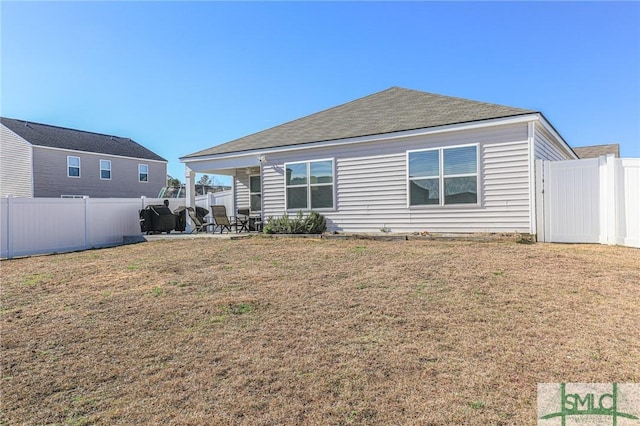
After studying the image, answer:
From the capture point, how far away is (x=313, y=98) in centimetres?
1806

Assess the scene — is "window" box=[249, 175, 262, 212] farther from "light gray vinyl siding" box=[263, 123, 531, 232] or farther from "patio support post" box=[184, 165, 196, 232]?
"patio support post" box=[184, 165, 196, 232]

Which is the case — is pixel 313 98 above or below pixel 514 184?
above

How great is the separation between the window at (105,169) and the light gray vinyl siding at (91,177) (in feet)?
0.63

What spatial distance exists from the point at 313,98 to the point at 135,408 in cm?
1707

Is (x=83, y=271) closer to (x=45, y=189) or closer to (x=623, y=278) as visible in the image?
(x=623, y=278)

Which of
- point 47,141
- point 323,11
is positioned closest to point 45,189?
point 47,141

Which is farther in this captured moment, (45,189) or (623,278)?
(45,189)

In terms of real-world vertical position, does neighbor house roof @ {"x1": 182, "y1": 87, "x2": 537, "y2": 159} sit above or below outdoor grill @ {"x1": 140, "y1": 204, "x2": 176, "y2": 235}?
above

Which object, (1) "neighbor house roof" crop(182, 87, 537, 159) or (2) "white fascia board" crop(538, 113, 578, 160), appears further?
(1) "neighbor house roof" crop(182, 87, 537, 159)

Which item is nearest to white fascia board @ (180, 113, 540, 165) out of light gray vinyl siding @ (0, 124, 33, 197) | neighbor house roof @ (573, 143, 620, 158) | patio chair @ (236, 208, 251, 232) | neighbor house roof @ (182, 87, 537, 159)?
neighbor house roof @ (182, 87, 537, 159)

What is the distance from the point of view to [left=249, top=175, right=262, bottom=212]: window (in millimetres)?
13906

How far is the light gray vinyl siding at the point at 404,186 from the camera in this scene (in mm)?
8594

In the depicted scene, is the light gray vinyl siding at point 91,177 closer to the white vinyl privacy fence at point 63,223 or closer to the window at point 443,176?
the white vinyl privacy fence at point 63,223

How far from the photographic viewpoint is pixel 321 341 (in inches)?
134
